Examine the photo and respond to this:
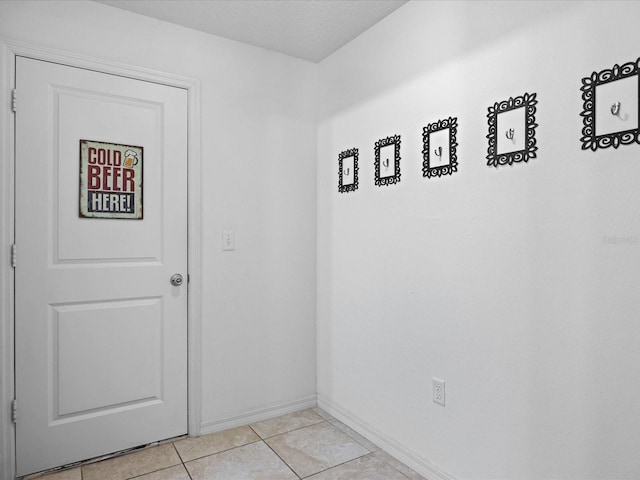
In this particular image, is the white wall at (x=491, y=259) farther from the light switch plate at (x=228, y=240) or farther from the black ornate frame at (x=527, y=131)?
the light switch plate at (x=228, y=240)

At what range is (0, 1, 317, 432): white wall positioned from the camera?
2.39 m

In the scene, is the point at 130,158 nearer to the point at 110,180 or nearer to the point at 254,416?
the point at 110,180

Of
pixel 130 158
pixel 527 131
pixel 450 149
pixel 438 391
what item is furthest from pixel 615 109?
pixel 130 158

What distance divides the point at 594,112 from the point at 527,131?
0.76 ft

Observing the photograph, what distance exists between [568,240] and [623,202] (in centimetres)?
21

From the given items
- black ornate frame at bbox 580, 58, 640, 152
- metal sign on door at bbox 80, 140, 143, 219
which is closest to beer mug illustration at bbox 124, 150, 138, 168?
metal sign on door at bbox 80, 140, 143, 219

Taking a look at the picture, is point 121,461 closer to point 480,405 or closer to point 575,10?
point 480,405

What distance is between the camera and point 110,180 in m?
2.18

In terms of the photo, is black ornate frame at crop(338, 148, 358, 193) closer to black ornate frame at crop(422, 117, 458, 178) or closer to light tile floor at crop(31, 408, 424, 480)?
black ornate frame at crop(422, 117, 458, 178)

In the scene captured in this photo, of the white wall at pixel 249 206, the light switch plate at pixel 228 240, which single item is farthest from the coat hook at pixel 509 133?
the light switch plate at pixel 228 240

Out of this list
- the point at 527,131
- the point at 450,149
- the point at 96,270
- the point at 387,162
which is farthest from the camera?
the point at 387,162

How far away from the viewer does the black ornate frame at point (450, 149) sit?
189 centimetres

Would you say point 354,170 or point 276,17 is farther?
point 354,170

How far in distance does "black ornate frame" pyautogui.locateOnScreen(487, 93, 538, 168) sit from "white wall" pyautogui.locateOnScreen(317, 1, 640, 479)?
0.10 feet
